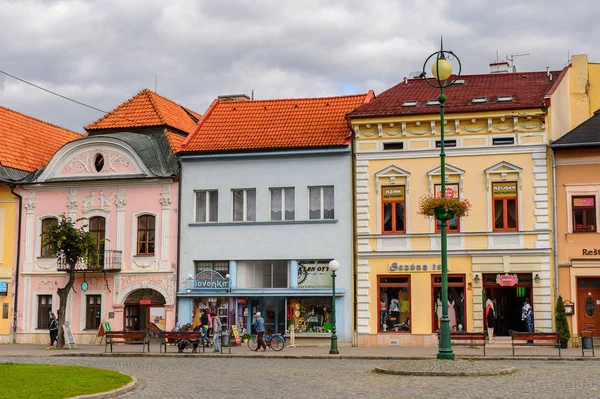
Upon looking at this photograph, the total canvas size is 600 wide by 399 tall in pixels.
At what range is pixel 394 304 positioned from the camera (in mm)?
34844

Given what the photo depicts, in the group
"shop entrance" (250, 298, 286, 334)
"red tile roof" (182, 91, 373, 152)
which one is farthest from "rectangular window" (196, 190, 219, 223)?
"shop entrance" (250, 298, 286, 334)

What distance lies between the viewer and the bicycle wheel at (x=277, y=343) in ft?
105

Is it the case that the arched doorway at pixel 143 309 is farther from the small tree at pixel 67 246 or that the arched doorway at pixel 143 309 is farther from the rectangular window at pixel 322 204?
the rectangular window at pixel 322 204

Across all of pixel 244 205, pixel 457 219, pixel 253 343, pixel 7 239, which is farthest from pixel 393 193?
pixel 7 239

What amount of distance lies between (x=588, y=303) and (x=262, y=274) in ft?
43.8

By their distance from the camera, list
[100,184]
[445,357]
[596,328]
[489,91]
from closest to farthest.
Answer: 1. [445,357]
2. [596,328]
3. [489,91]
4. [100,184]

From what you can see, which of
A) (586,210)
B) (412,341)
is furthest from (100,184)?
(586,210)

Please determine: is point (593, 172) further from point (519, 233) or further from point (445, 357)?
point (445, 357)

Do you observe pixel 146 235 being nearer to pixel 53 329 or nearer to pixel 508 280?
pixel 53 329

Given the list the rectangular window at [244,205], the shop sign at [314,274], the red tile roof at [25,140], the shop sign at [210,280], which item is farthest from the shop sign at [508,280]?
the red tile roof at [25,140]

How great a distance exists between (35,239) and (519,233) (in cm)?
2170

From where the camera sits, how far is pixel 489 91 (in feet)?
120

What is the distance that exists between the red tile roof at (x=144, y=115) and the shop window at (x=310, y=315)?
34.4 feet

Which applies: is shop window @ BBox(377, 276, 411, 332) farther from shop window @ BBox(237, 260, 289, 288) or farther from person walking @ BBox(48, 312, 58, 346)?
person walking @ BBox(48, 312, 58, 346)
